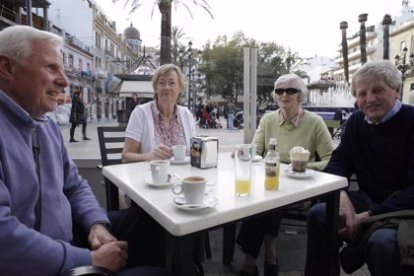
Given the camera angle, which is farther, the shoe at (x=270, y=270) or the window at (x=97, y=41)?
the window at (x=97, y=41)

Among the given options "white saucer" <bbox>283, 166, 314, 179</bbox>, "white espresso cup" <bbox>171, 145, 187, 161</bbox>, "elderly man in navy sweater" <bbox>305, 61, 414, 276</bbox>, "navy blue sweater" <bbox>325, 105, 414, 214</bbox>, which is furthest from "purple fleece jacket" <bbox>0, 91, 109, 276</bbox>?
"navy blue sweater" <bbox>325, 105, 414, 214</bbox>

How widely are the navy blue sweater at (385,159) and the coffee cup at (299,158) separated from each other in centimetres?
42

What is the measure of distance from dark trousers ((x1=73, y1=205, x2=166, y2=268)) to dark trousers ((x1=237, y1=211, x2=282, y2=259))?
729 mm

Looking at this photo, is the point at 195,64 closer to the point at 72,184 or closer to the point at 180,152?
the point at 180,152

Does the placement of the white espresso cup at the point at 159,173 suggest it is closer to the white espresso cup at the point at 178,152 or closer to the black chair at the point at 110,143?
the white espresso cup at the point at 178,152

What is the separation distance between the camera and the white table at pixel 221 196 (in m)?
1.03

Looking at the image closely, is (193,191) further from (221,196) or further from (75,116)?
(75,116)

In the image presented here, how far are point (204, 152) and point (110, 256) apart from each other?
2.47 ft

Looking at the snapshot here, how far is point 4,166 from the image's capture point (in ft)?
3.56

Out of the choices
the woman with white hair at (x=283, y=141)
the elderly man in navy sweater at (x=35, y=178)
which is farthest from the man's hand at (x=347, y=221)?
the elderly man in navy sweater at (x=35, y=178)

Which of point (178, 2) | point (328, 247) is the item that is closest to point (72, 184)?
point (328, 247)

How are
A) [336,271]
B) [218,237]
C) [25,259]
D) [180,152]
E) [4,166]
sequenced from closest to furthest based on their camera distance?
1. [25,259]
2. [4,166]
3. [336,271]
4. [180,152]
5. [218,237]

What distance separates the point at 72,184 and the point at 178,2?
3.71 m

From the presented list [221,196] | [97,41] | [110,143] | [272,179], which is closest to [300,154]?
[272,179]
